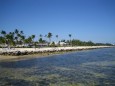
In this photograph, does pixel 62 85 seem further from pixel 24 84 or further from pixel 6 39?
pixel 6 39

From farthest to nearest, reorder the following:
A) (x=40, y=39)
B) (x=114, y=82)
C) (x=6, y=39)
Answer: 1. (x=40, y=39)
2. (x=6, y=39)
3. (x=114, y=82)

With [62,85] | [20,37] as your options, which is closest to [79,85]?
[62,85]

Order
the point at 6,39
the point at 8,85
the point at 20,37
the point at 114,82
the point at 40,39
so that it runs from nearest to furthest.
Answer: the point at 8,85
the point at 114,82
the point at 6,39
the point at 20,37
the point at 40,39

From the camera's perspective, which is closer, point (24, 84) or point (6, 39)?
point (24, 84)

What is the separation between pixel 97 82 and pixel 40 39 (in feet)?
435

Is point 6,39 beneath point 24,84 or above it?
above

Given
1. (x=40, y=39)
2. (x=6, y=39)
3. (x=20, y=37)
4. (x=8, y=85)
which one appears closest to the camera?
(x=8, y=85)

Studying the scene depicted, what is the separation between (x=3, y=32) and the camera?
371 feet

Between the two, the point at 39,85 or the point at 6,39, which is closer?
the point at 39,85

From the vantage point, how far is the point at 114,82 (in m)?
20.2

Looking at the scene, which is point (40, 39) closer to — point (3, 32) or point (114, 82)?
point (3, 32)

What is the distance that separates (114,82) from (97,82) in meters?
1.70

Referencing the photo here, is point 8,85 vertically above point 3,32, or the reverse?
point 3,32

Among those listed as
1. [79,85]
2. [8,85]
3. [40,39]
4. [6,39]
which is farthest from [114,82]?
[40,39]
